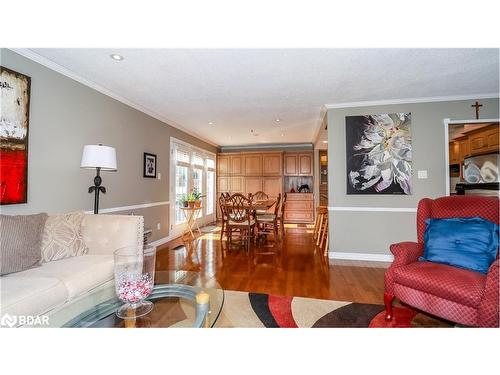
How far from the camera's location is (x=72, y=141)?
2678 millimetres

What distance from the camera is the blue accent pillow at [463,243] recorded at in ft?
5.65

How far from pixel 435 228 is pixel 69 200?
151 inches

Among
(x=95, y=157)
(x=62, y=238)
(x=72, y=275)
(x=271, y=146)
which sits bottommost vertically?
(x=72, y=275)

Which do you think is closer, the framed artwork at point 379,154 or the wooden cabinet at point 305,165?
the framed artwork at point 379,154

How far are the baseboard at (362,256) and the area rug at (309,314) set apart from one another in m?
1.50

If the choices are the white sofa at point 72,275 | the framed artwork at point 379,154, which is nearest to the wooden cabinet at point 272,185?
the framed artwork at point 379,154

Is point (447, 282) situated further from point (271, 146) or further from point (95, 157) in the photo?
point (271, 146)

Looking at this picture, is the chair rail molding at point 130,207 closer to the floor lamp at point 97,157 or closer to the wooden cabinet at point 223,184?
the floor lamp at point 97,157

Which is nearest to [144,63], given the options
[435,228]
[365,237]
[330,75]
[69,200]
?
[69,200]

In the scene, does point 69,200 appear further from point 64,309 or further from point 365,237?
point 365,237

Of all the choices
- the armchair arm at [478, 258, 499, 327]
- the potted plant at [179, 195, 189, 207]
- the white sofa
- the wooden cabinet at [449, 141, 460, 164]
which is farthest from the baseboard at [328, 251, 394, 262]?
the wooden cabinet at [449, 141, 460, 164]

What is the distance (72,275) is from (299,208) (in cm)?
593

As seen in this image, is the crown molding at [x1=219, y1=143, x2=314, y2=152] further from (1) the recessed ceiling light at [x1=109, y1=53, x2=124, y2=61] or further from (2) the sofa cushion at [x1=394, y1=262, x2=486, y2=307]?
(2) the sofa cushion at [x1=394, y1=262, x2=486, y2=307]

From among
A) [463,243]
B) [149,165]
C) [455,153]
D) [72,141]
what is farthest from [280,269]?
[455,153]
